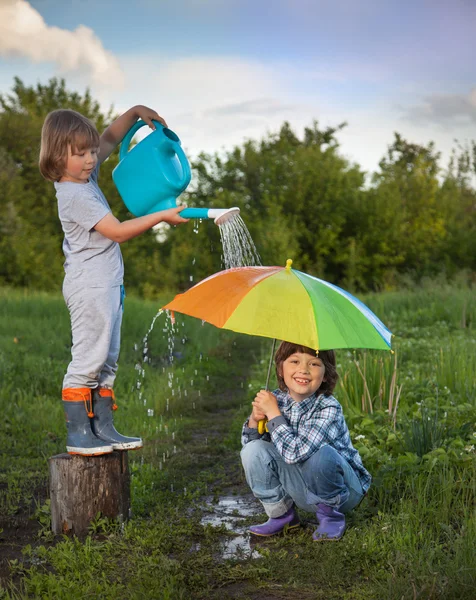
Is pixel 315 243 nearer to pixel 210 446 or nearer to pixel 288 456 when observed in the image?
pixel 210 446

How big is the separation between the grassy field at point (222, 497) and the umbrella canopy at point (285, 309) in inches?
37.2

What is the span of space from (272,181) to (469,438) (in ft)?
77.2

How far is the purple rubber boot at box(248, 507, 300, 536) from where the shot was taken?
12.5 ft

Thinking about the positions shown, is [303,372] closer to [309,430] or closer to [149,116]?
[309,430]

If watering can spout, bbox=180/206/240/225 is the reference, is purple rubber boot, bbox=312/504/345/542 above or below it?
below

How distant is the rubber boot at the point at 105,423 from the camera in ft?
12.7

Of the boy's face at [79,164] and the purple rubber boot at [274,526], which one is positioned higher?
the boy's face at [79,164]

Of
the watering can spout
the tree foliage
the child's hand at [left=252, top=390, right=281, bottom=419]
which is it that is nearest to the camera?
the watering can spout

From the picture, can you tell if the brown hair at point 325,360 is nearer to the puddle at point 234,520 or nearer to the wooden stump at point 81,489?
the puddle at point 234,520

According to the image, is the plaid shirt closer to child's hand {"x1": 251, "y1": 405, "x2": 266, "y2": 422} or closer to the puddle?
child's hand {"x1": 251, "y1": 405, "x2": 266, "y2": 422}

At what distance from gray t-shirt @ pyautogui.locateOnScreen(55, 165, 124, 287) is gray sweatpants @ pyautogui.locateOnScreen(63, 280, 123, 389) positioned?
0.06 meters

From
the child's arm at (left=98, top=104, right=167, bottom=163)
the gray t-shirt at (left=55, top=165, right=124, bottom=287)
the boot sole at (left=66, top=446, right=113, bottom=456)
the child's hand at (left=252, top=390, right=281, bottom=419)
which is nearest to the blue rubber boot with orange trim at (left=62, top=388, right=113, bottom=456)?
the boot sole at (left=66, top=446, right=113, bottom=456)

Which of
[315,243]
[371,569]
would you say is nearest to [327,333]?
[371,569]

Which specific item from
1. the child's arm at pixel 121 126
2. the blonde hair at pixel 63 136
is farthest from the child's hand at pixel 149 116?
the blonde hair at pixel 63 136
